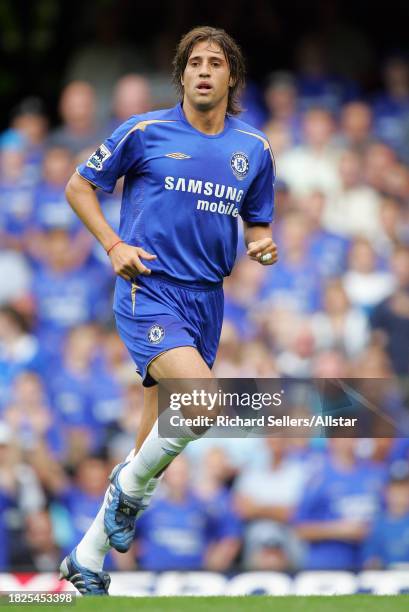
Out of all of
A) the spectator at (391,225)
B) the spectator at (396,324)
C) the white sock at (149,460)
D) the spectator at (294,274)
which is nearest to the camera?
the white sock at (149,460)

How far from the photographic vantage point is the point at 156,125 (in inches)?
289

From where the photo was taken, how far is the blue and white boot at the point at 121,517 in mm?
7449

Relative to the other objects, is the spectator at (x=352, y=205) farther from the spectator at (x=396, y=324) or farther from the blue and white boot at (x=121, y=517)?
the blue and white boot at (x=121, y=517)

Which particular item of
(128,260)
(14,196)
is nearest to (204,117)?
(128,260)

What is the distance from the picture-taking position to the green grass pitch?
6.82 metres

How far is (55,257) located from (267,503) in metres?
3.49

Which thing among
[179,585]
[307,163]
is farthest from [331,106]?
[179,585]

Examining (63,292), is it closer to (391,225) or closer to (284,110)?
(284,110)

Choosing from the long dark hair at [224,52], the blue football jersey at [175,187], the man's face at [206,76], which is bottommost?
the blue football jersey at [175,187]

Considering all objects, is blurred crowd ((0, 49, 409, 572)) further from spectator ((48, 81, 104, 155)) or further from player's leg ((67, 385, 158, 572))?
player's leg ((67, 385, 158, 572))

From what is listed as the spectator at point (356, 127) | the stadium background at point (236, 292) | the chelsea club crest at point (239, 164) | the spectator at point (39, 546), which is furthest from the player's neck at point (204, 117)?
the spectator at point (356, 127)

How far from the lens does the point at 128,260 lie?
279 inches

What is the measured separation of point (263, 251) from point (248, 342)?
4846mm

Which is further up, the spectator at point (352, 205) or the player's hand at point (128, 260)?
the spectator at point (352, 205)
